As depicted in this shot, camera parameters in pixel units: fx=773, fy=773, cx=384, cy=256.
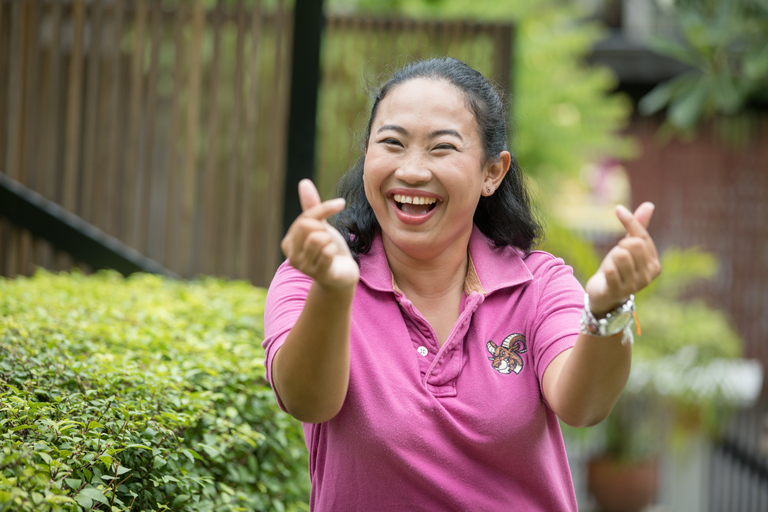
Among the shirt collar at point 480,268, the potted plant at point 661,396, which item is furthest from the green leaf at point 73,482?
the potted plant at point 661,396

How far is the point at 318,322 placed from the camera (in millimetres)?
1549

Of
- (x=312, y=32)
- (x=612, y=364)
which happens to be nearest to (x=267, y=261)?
(x=312, y=32)

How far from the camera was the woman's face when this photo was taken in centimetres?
191

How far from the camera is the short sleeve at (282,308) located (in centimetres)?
172

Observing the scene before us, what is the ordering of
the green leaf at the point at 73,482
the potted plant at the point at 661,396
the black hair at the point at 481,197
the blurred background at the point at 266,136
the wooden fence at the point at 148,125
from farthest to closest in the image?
the potted plant at the point at 661,396, the wooden fence at the point at 148,125, the blurred background at the point at 266,136, the black hair at the point at 481,197, the green leaf at the point at 73,482

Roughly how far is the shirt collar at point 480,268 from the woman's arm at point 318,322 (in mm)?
357

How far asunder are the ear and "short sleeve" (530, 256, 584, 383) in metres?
0.26

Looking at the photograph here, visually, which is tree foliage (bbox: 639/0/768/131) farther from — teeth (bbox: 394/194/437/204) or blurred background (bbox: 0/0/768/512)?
teeth (bbox: 394/194/437/204)

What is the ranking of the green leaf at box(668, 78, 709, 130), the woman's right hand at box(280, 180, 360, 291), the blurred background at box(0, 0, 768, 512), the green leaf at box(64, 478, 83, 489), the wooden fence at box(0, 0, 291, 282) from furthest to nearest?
1. the wooden fence at box(0, 0, 291, 282)
2. the blurred background at box(0, 0, 768, 512)
3. the green leaf at box(668, 78, 709, 130)
4. the green leaf at box(64, 478, 83, 489)
5. the woman's right hand at box(280, 180, 360, 291)

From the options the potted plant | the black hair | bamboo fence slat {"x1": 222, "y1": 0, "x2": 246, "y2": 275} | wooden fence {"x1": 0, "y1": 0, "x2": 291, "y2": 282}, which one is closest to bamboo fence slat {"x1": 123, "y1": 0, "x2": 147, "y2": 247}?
wooden fence {"x1": 0, "y1": 0, "x2": 291, "y2": 282}

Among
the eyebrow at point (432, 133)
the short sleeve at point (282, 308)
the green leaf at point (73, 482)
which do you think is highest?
the eyebrow at point (432, 133)

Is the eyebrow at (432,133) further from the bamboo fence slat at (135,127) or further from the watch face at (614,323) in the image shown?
the bamboo fence slat at (135,127)

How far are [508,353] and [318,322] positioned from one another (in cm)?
56

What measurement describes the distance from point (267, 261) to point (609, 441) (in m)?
3.60
